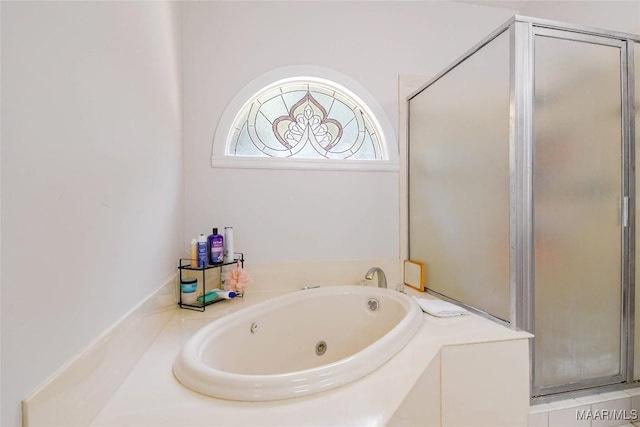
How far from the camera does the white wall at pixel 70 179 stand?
0.55 meters

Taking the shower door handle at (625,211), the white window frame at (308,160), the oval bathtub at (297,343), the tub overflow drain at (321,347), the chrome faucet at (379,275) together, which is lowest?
the tub overflow drain at (321,347)

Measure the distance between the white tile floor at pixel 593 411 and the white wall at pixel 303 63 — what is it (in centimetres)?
116

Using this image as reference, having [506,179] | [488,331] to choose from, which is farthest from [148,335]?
[506,179]

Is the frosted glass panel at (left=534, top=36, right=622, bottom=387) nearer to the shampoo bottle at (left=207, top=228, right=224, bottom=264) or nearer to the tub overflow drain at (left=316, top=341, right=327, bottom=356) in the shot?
the tub overflow drain at (left=316, top=341, right=327, bottom=356)

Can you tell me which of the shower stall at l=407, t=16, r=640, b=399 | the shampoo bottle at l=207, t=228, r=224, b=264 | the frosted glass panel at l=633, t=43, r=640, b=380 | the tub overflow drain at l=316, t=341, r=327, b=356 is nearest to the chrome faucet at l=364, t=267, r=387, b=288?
the tub overflow drain at l=316, t=341, r=327, b=356

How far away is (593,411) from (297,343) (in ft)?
4.54

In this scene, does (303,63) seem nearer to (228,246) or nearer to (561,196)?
(228,246)

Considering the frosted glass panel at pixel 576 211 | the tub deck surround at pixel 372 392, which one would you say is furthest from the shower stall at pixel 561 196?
the tub deck surround at pixel 372 392

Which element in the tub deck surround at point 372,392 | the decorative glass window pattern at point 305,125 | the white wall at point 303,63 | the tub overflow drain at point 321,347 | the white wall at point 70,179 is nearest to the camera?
the white wall at point 70,179

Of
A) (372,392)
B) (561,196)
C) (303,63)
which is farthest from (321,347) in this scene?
(303,63)

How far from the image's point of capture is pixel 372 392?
0.89 meters

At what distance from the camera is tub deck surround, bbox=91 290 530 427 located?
779 millimetres

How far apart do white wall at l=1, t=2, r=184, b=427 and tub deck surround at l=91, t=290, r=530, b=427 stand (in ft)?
0.74

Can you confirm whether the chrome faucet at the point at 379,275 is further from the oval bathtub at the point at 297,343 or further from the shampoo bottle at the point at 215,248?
the shampoo bottle at the point at 215,248
